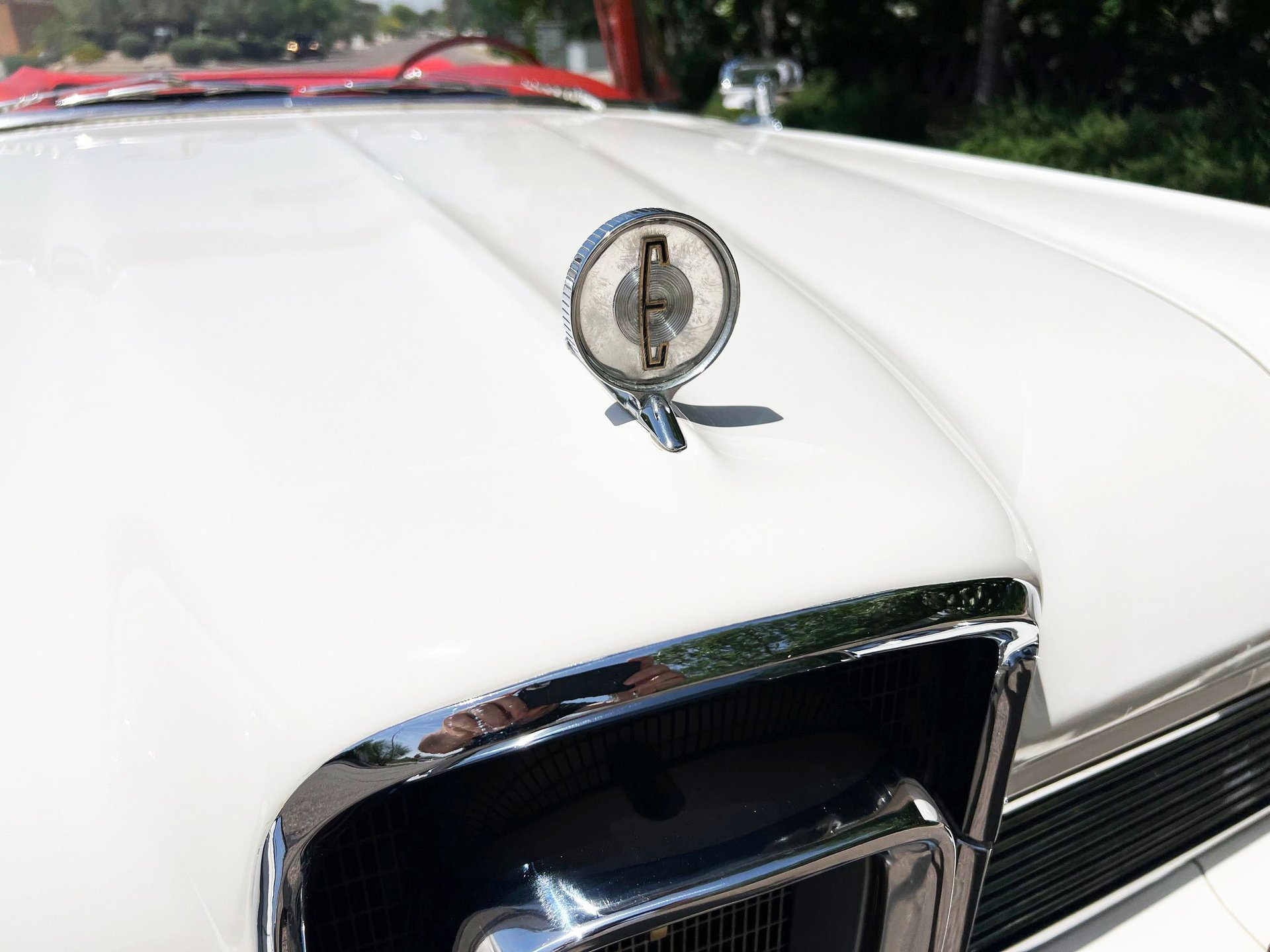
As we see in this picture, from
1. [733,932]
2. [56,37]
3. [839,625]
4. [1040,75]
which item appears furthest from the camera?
[1040,75]

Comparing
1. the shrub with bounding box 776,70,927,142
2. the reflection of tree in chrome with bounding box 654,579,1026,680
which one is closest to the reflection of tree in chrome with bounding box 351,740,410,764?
the reflection of tree in chrome with bounding box 654,579,1026,680

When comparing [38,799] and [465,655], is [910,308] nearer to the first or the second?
[465,655]

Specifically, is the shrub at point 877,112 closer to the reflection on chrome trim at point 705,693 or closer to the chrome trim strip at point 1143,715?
the chrome trim strip at point 1143,715

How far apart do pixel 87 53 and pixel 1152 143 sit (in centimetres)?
655

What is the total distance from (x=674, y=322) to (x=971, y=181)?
4.56 feet

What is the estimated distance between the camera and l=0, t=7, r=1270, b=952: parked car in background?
0.83 meters

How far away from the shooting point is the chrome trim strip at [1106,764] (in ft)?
4.13

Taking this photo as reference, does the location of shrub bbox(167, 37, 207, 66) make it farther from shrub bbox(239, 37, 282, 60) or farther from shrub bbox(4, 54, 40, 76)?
shrub bbox(4, 54, 40, 76)

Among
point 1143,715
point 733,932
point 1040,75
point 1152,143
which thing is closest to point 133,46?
point 733,932

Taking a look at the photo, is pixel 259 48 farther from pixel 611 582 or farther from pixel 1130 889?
pixel 1130 889

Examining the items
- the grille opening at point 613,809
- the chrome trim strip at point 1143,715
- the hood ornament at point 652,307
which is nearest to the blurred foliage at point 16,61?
the hood ornament at point 652,307

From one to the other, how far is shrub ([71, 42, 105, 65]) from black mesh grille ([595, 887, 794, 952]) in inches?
78.1

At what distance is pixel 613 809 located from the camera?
96 centimetres

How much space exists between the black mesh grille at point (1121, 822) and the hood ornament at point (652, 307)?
2.18 ft
